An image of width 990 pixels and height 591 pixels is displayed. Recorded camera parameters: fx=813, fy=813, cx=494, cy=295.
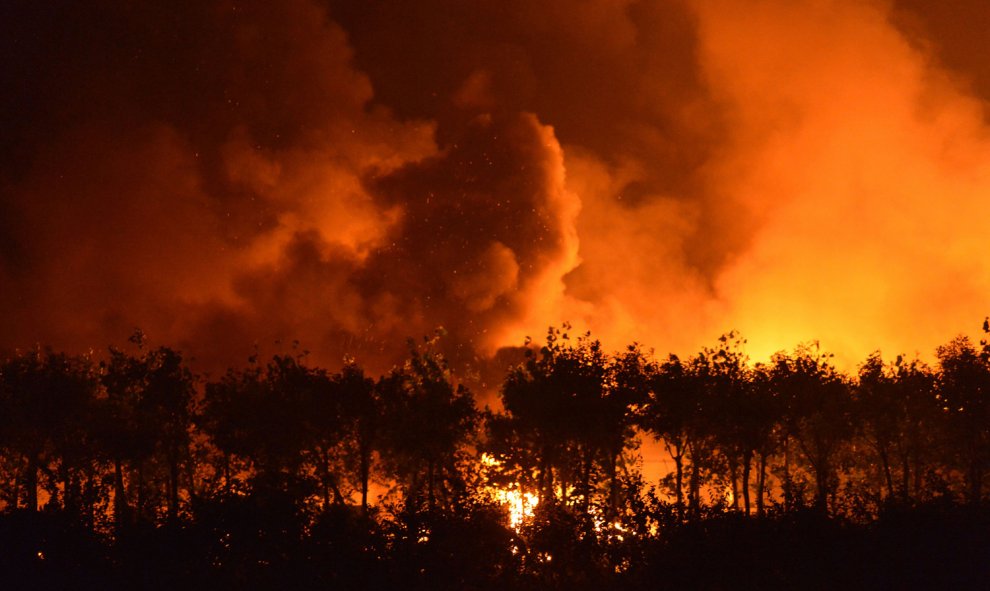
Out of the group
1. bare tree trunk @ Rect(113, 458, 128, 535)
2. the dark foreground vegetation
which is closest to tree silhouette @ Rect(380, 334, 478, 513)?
the dark foreground vegetation

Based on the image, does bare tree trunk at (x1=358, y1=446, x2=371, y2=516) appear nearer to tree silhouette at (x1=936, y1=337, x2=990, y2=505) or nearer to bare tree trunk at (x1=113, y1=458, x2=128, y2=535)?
bare tree trunk at (x1=113, y1=458, x2=128, y2=535)

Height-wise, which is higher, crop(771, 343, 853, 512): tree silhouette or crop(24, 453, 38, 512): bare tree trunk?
crop(771, 343, 853, 512): tree silhouette

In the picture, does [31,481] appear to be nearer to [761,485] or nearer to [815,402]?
[761,485]

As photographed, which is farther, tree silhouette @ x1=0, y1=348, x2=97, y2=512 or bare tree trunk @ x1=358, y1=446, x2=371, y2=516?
tree silhouette @ x1=0, y1=348, x2=97, y2=512

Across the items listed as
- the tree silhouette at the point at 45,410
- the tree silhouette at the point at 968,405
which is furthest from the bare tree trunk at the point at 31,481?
the tree silhouette at the point at 968,405

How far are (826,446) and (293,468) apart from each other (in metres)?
27.0

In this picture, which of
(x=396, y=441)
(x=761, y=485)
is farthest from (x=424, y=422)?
(x=761, y=485)

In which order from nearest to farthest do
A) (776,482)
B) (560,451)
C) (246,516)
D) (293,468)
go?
(246,516), (293,468), (560,451), (776,482)

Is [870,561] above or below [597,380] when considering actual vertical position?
below

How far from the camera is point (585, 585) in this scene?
19141 millimetres

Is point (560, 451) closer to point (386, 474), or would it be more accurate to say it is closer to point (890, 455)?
point (386, 474)

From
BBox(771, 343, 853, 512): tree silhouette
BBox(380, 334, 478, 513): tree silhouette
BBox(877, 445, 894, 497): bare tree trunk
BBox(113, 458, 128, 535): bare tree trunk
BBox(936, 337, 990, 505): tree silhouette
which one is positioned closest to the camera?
BBox(113, 458, 128, 535): bare tree trunk

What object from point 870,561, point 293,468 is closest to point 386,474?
point 293,468

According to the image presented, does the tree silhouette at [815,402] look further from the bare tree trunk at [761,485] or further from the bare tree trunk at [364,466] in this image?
the bare tree trunk at [364,466]
